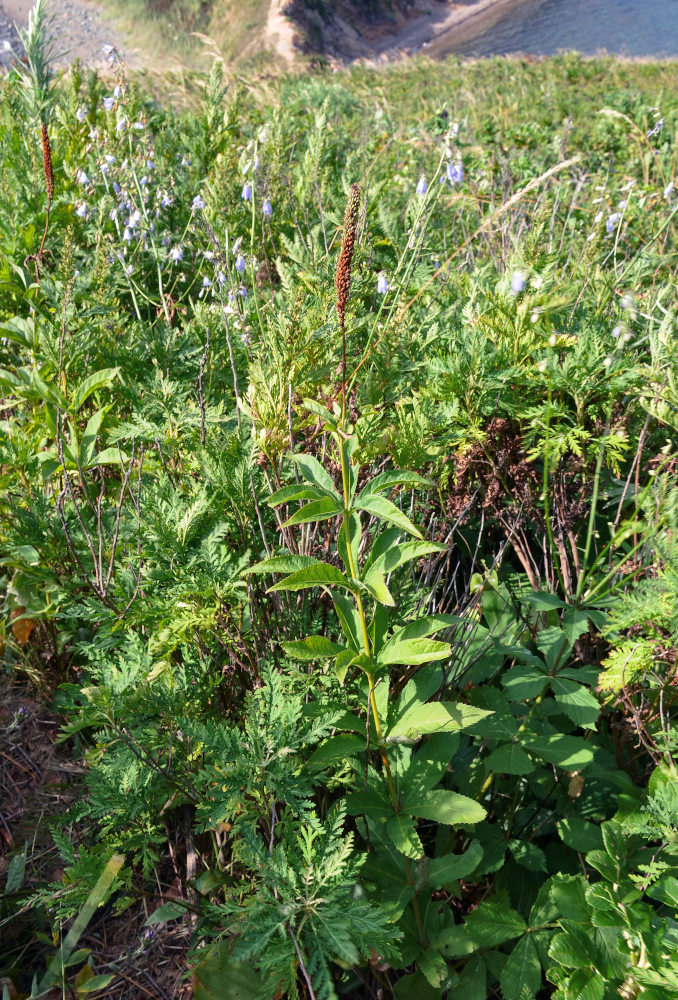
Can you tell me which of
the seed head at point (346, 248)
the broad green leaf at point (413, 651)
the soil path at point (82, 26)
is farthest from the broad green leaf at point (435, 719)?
the soil path at point (82, 26)

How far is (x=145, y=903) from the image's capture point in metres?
1.63

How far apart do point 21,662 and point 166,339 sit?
3.78ft

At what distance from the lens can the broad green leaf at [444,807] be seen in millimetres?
1337

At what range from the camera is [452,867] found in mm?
1453

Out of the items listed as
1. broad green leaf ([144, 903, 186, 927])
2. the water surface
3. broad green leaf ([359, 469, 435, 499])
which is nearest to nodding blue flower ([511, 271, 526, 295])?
broad green leaf ([359, 469, 435, 499])

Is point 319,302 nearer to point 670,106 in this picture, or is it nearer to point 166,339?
point 166,339

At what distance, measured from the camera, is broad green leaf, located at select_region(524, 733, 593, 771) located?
1.53m

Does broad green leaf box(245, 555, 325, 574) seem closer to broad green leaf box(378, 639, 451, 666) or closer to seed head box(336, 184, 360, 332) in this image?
broad green leaf box(378, 639, 451, 666)

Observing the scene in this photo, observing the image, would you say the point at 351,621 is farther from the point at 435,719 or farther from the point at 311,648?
the point at 435,719

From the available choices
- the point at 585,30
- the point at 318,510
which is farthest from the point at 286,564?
the point at 585,30

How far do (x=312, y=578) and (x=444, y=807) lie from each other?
56 cm

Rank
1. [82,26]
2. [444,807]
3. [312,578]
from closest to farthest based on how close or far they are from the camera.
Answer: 1. [312,578]
2. [444,807]
3. [82,26]

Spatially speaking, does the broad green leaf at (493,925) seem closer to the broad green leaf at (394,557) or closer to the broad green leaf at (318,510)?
the broad green leaf at (394,557)

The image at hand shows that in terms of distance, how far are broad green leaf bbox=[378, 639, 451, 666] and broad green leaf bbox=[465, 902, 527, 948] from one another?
0.62 m
